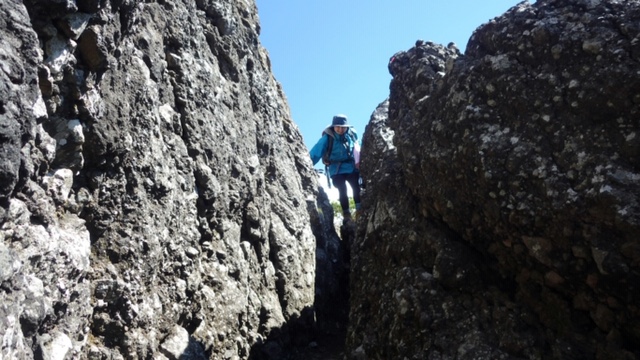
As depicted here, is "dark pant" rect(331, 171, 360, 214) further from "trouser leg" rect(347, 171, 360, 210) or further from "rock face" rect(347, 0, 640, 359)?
"rock face" rect(347, 0, 640, 359)

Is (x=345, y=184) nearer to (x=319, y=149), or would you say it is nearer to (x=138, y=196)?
(x=319, y=149)

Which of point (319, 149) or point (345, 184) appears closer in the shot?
point (319, 149)

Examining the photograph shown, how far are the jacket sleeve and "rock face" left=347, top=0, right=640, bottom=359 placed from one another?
7826 mm

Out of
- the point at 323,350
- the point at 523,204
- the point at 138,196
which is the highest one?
the point at 138,196

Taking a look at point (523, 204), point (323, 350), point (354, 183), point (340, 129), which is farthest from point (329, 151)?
point (523, 204)

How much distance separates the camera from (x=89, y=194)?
6.90 metres

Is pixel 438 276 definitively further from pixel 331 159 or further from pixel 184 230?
pixel 331 159

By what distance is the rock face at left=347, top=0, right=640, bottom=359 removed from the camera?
5.60m

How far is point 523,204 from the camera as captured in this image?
20.3ft

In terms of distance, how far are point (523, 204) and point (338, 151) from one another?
9.99 meters

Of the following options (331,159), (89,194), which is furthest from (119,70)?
(331,159)

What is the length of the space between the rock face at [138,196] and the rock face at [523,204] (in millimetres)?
2833

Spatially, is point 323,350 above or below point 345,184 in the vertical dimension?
below

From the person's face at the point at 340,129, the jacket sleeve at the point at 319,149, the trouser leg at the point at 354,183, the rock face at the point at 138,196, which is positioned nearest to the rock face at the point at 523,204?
the rock face at the point at 138,196
